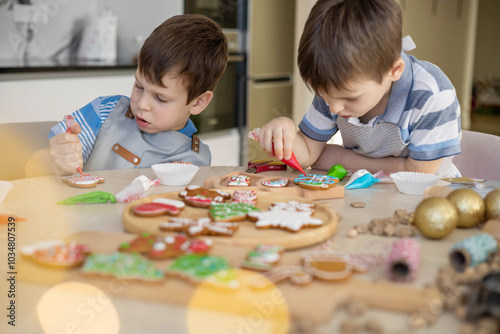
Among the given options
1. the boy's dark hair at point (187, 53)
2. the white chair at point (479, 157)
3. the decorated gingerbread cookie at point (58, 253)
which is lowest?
the white chair at point (479, 157)

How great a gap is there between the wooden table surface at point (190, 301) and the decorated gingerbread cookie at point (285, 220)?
0.04 m

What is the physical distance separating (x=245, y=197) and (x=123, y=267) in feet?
1.21

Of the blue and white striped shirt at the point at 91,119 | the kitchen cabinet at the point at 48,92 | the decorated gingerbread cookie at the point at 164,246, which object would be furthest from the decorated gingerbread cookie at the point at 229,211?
the kitchen cabinet at the point at 48,92

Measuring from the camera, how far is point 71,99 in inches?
102

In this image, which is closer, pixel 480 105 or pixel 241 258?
pixel 241 258

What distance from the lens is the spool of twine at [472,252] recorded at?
638 mm

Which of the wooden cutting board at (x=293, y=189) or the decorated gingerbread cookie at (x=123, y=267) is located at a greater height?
the decorated gingerbread cookie at (x=123, y=267)

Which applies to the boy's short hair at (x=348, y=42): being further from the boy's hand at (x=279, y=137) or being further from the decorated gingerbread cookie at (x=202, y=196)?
the decorated gingerbread cookie at (x=202, y=196)

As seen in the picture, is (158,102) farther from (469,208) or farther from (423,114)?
(469,208)

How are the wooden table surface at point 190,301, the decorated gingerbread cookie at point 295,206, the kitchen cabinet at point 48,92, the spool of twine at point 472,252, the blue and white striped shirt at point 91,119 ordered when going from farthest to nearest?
the kitchen cabinet at point 48,92 → the blue and white striped shirt at point 91,119 → the decorated gingerbread cookie at point 295,206 → the spool of twine at point 472,252 → the wooden table surface at point 190,301

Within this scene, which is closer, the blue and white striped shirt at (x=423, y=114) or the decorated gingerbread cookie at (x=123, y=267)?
the decorated gingerbread cookie at (x=123, y=267)

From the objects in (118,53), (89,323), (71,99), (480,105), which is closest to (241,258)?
(89,323)

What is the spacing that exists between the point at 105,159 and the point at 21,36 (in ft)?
5.10

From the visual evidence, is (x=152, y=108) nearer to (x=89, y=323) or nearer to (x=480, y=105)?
(x=89, y=323)
